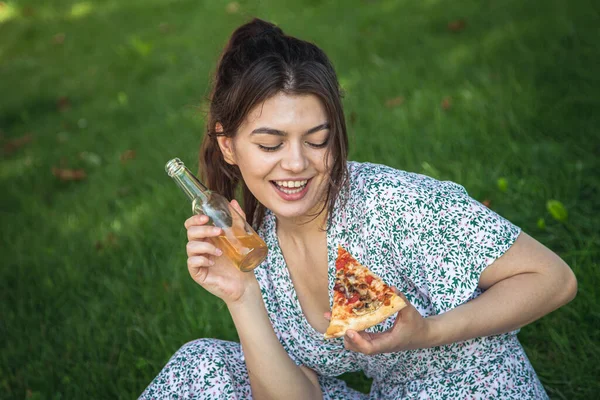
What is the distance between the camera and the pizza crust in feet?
7.35

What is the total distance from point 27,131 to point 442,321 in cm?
615

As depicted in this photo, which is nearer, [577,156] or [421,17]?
[577,156]

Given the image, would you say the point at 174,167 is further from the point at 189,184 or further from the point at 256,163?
the point at 256,163

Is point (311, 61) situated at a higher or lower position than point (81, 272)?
higher

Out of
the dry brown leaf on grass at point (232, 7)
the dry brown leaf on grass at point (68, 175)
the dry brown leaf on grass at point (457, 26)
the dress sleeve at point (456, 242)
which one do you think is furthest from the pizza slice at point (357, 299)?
the dry brown leaf on grass at point (232, 7)

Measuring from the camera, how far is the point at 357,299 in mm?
2418

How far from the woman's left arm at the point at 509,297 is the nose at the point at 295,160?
0.74m

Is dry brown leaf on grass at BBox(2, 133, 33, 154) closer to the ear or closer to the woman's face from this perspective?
the ear

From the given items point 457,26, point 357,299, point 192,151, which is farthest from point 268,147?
point 457,26

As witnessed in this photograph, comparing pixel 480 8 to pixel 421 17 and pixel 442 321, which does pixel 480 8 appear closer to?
pixel 421 17

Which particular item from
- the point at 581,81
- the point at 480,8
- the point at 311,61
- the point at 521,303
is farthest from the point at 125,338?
the point at 480,8

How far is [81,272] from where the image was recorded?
4.68 m

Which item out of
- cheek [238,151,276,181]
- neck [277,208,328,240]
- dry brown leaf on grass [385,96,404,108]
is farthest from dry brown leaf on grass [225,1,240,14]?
cheek [238,151,276,181]

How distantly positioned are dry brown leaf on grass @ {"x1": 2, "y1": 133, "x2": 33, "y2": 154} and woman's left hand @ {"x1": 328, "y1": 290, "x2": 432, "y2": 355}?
5746 millimetres
